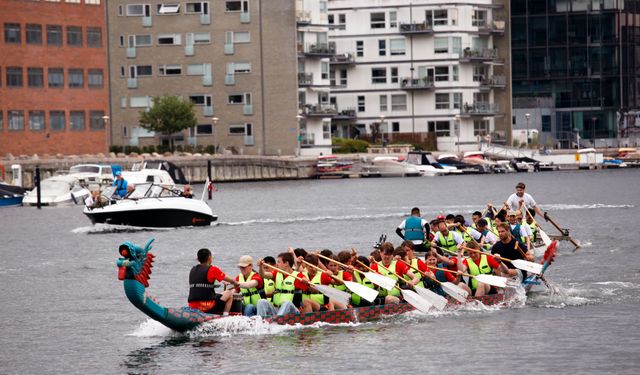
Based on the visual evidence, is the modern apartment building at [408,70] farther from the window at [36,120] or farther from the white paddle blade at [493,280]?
the white paddle blade at [493,280]

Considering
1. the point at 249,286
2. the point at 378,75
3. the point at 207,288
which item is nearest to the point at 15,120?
the point at 378,75

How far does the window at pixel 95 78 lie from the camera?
449ft

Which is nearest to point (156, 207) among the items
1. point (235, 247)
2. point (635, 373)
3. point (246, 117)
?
point (235, 247)

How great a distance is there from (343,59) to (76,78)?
114ft

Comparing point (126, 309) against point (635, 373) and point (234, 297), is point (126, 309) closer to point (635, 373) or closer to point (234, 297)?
point (234, 297)

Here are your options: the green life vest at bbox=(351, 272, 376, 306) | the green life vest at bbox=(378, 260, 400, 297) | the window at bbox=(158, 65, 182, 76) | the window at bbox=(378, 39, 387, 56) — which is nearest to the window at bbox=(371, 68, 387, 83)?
the window at bbox=(378, 39, 387, 56)

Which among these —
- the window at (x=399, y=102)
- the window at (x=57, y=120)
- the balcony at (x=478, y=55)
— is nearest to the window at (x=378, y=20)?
the window at (x=399, y=102)

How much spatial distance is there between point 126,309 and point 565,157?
11691 cm

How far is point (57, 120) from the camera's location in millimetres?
133625

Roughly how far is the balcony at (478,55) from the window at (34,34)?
50.0 metres

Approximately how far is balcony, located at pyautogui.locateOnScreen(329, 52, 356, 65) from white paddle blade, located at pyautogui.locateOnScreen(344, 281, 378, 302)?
4815 inches

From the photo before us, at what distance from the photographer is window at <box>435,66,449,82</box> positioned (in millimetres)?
160375

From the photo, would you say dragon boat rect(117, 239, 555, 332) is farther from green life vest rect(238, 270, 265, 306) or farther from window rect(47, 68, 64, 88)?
window rect(47, 68, 64, 88)

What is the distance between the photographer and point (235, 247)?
6238cm
